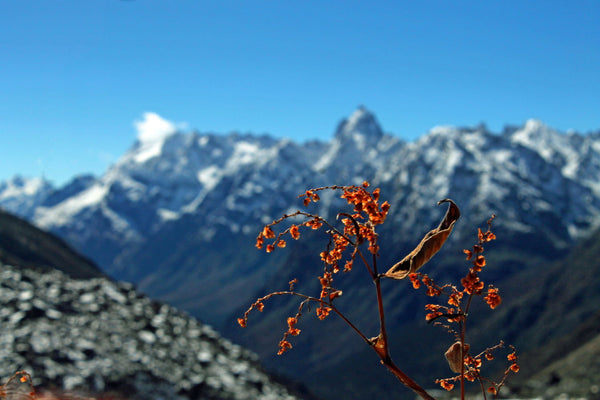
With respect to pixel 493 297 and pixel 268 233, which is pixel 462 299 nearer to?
pixel 493 297

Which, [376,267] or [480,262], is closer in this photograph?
[480,262]

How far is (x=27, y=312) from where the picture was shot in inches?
2785

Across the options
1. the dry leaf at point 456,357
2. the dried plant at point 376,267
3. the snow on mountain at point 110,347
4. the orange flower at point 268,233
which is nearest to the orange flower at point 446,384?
the dried plant at point 376,267

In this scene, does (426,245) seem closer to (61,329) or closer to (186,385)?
(186,385)

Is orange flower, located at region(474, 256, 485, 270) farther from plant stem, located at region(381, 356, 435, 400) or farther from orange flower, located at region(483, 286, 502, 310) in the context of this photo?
plant stem, located at region(381, 356, 435, 400)

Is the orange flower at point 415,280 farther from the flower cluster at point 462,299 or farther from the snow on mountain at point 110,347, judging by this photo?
the snow on mountain at point 110,347

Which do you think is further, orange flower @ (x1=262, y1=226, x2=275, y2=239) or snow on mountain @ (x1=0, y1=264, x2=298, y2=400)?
snow on mountain @ (x1=0, y1=264, x2=298, y2=400)

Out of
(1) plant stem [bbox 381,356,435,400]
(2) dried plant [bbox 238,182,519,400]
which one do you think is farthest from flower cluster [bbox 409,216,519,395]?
(1) plant stem [bbox 381,356,435,400]

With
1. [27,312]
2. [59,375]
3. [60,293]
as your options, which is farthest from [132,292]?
[59,375]

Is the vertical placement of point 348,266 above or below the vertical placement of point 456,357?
above

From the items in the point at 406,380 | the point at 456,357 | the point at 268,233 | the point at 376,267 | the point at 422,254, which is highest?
the point at 268,233

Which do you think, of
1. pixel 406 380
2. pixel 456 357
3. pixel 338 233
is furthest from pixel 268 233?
pixel 456 357

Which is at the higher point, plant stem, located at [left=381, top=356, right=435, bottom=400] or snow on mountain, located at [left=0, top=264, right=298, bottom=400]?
snow on mountain, located at [left=0, top=264, right=298, bottom=400]

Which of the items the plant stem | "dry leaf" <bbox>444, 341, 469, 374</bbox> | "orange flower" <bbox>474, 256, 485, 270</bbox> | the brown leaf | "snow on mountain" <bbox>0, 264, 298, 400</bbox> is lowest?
the plant stem
